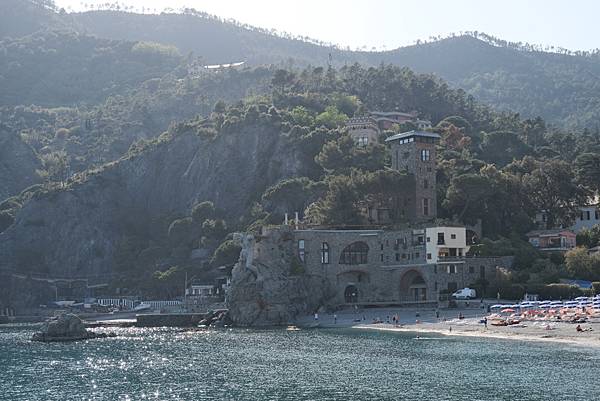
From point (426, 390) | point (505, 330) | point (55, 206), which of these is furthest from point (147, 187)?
point (426, 390)

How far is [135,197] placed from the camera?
5404 inches

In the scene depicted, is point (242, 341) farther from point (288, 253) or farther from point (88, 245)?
point (88, 245)

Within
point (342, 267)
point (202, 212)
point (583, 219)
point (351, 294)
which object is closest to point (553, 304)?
point (342, 267)

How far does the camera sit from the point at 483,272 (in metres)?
80.6

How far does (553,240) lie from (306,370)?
152 feet

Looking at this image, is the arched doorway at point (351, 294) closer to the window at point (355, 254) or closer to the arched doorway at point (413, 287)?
the window at point (355, 254)

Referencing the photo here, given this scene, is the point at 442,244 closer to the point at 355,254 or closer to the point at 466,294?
the point at 466,294

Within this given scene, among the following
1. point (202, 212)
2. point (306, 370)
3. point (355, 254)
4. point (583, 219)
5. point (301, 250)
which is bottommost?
point (306, 370)

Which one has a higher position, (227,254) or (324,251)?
(227,254)

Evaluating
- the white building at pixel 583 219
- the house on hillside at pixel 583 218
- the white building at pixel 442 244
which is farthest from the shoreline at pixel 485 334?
the white building at pixel 583 219

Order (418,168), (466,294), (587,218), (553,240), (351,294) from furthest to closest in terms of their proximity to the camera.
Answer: (587,218)
(418,168)
(351,294)
(553,240)
(466,294)

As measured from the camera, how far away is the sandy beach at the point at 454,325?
6047 centimetres

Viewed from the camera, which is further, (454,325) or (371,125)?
(371,125)

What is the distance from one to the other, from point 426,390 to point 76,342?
4250 cm
